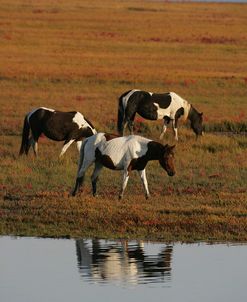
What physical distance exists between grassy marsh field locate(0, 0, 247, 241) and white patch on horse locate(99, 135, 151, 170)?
64 centimetres

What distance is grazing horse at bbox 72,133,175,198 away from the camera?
17156mm

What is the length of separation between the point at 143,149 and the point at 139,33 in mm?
44663

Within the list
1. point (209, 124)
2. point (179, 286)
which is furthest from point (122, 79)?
point (179, 286)

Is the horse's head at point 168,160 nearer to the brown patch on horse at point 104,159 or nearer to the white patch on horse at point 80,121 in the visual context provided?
the brown patch on horse at point 104,159

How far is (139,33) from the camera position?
202 feet

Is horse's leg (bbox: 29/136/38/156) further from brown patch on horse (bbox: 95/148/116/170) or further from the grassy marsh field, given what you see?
brown patch on horse (bbox: 95/148/116/170)

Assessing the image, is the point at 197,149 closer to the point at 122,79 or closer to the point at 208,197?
the point at 208,197

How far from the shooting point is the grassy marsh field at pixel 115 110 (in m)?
15.8

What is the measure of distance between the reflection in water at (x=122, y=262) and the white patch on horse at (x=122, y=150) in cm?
256

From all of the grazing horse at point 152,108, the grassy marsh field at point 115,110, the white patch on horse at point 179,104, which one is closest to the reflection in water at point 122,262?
the grassy marsh field at point 115,110

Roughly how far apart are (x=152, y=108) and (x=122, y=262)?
13.5 meters

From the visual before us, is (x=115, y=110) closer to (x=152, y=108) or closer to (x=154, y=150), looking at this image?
(x=152, y=108)

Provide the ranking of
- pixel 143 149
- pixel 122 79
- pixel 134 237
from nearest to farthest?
pixel 134 237 < pixel 143 149 < pixel 122 79

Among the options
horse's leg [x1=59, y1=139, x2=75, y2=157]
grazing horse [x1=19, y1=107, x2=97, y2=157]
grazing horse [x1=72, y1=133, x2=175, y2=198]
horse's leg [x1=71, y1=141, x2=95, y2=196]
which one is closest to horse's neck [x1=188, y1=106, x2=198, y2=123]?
grazing horse [x1=19, y1=107, x2=97, y2=157]
